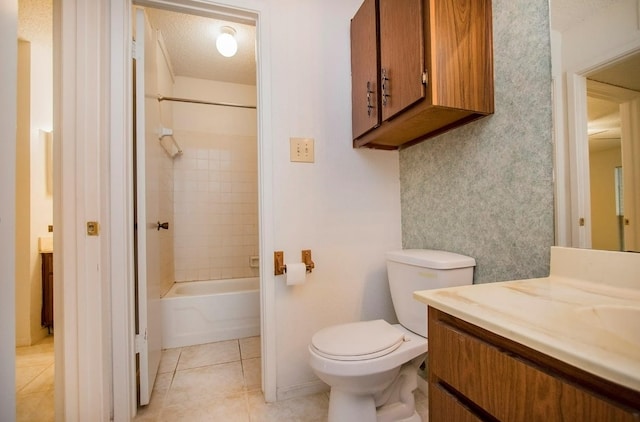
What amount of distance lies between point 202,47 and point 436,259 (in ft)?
7.72

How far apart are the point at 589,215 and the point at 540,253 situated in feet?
0.59

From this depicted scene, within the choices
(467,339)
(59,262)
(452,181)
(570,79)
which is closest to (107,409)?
(59,262)

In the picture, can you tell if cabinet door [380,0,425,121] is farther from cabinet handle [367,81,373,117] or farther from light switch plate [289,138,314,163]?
light switch plate [289,138,314,163]

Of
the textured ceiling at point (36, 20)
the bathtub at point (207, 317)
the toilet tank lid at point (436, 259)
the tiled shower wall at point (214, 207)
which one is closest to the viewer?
the toilet tank lid at point (436, 259)

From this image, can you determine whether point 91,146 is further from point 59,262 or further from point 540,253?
point 540,253

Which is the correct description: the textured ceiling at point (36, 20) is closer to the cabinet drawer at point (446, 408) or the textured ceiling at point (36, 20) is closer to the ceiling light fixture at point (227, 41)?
the ceiling light fixture at point (227, 41)

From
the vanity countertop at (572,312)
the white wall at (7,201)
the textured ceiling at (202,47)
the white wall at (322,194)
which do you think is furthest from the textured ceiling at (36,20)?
the vanity countertop at (572,312)

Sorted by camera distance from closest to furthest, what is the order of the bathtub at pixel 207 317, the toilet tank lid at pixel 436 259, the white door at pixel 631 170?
the white door at pixel 631 170
the toilet tank lid at pixel 436 259
the bathtub at pixel 207 317

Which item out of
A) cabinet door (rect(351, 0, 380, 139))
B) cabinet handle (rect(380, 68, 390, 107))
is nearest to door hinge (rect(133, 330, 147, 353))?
cabinet door (rect(351, 0, 380, 139))

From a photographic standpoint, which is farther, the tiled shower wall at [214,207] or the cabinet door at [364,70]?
the tiled shower wall at [214,207]

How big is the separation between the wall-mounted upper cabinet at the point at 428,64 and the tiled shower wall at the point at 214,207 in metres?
1.81

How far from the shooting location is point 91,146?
108 cm

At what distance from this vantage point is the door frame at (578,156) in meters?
0.82

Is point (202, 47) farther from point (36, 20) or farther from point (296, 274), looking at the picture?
point (296, 274)
